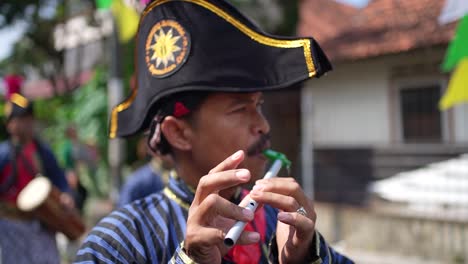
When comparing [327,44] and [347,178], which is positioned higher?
[327,44]

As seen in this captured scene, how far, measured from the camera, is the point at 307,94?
9445 mm

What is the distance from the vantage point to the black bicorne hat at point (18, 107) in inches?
174

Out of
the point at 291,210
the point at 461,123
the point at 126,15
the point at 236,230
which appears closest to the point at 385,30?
the point at 461,123

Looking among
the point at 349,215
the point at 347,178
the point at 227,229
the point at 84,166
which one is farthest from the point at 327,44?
the point at 227,229

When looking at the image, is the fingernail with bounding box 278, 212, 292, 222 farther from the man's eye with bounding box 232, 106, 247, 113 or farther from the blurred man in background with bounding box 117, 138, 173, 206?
the blurred man in background with bounding box 117, 138, 173, 206

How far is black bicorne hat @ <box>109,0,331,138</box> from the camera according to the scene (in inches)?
62.1

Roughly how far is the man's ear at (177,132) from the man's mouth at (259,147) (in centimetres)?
21

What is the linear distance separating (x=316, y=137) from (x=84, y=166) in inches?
236

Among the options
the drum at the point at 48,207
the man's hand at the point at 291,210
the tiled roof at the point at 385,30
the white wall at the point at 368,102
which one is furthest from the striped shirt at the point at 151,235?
the white wall at the point at 368,102

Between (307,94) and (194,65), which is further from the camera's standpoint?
(307,94)

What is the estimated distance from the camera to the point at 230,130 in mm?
1618

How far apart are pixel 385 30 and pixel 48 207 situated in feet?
19.6

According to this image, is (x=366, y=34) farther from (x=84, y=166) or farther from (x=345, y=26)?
(x=84, y=166)

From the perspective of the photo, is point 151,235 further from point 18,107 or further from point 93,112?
point 93,112
